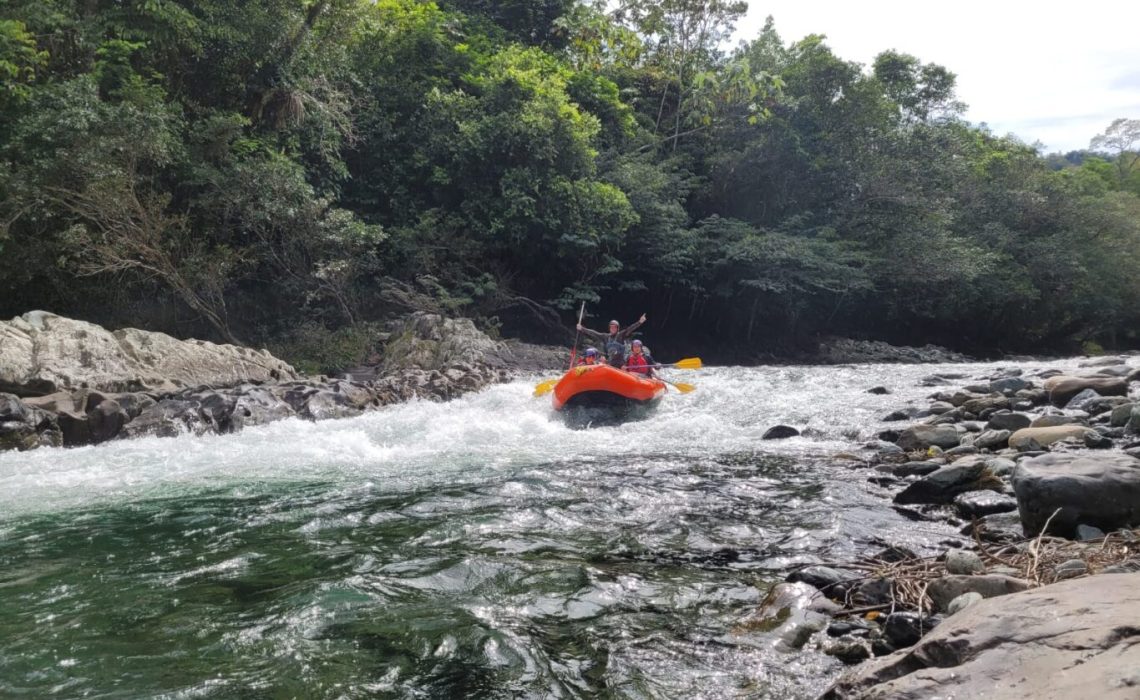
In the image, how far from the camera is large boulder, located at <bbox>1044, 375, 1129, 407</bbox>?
8578 millimetres

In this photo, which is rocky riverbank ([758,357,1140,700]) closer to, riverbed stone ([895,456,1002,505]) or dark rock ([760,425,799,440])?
riverbed stone ([895,456,1002,505])

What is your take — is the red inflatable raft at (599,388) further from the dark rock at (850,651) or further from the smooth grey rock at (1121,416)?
the dark rock at (850,651)

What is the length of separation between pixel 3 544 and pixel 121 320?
12218 millimetres

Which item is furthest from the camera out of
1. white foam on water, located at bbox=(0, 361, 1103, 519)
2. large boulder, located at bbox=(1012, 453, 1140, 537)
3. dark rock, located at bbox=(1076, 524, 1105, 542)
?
white foam on water, located at bbox=(0, 361, 1103, 519)

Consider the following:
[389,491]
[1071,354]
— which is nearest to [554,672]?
[389,491]

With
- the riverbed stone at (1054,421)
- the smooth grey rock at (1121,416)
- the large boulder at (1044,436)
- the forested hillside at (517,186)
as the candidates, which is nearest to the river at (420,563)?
the large boulder at (1044,436)

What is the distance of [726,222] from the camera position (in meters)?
22.7

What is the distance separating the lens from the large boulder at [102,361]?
9680mm

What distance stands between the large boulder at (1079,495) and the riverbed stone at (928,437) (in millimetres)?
2844

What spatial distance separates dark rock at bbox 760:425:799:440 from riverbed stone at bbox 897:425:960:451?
1330 millimetres

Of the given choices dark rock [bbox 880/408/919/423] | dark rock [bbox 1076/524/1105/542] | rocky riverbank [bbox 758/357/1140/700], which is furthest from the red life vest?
dark rock [bbox 1076/524/1105/542]

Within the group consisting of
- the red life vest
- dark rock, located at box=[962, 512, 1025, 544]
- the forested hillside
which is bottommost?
dark rock, located at box=[962, 512, 1025, 544]

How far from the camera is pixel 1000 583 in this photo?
284 centimetres

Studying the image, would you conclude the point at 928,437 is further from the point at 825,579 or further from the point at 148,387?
the point at 148,387
